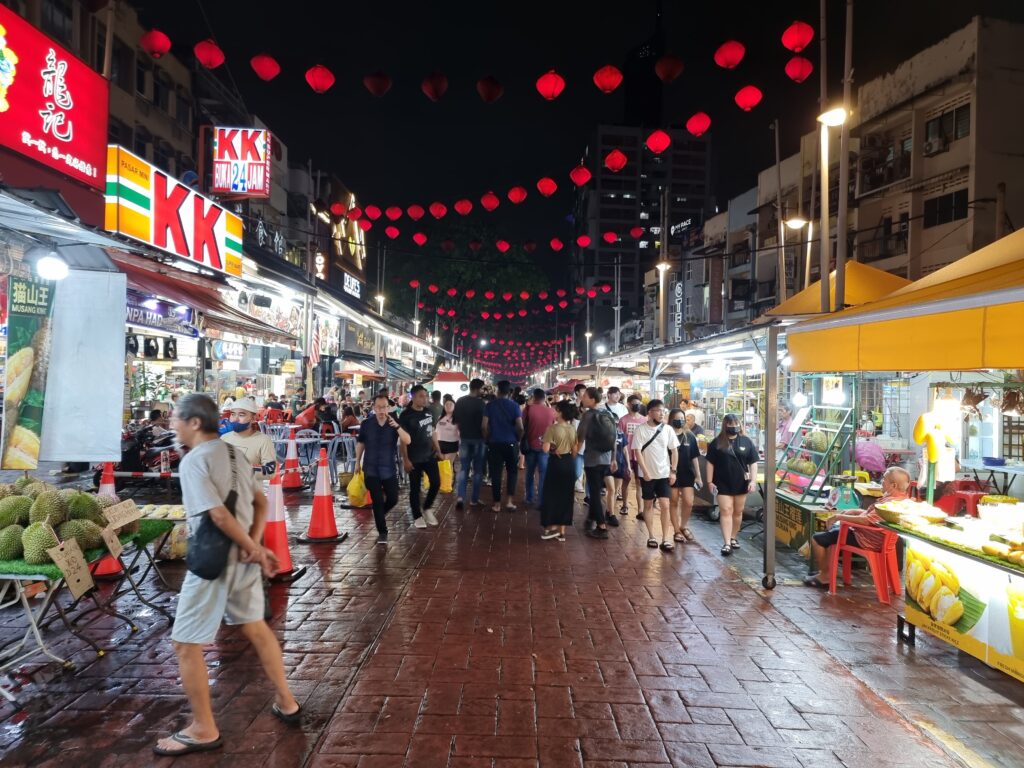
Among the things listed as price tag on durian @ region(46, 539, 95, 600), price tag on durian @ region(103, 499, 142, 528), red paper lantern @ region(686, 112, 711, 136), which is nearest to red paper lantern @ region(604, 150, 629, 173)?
red paper lantern @ region(686, 112, 711, 136)

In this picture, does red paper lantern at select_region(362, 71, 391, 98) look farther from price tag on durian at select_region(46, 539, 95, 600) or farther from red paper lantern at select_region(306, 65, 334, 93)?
price tag on durian at select_region(46, 539, 95, 600)

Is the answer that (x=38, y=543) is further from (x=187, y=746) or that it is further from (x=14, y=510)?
(x=187, y=746)

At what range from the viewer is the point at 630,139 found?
356 feet

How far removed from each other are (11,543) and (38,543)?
0.95 feet

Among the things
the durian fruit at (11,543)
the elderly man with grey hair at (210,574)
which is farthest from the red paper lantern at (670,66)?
the durian fruit at (11,543)

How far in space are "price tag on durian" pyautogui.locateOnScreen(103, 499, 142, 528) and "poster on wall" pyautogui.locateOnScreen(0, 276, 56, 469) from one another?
38.2 inches

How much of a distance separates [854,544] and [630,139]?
4369 inches

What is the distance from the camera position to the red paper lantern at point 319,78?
880 centimetres

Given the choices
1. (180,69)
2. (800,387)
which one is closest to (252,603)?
(800,387)

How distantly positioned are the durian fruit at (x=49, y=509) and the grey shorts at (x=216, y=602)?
5.37ft

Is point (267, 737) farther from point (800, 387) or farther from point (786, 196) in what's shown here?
point (786, 196)

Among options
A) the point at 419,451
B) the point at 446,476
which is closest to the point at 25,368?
the point at 419,451

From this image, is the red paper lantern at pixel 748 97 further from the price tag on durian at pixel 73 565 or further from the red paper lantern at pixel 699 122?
the price tag on durian at pixel 73 565

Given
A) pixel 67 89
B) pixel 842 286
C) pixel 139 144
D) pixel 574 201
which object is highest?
Result: pixel 574 201
